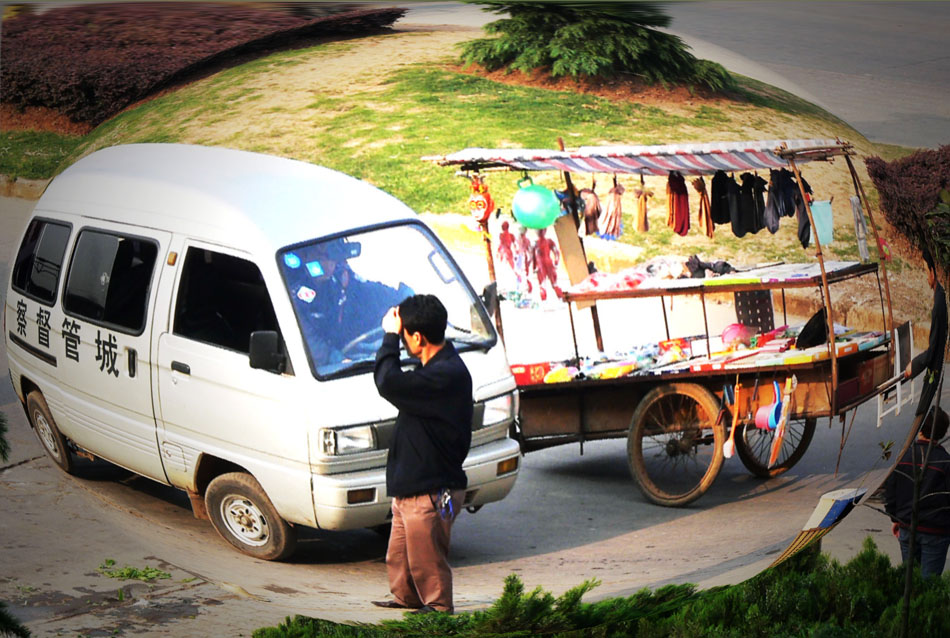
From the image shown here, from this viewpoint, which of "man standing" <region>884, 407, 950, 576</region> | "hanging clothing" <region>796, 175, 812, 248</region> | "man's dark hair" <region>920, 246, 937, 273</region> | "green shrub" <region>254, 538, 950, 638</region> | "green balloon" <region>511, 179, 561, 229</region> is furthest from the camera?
"man standing" <region>884, 407, 950, 576</region>

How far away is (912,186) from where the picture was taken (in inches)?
114

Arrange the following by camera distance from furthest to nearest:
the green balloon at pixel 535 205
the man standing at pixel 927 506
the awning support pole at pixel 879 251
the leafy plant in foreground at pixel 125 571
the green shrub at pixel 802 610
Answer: the man standing at pixel 927 506 → the green shrub at pixel 802 610 → the leafy plant in foreground at pixel 125 571 → the awning support pole at pixel 879 251 → the green balloon at pixel 535 205

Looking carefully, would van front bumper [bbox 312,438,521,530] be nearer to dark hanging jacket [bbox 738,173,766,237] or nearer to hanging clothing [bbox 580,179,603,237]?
hanging clothing [bbox 580,179,603,237]

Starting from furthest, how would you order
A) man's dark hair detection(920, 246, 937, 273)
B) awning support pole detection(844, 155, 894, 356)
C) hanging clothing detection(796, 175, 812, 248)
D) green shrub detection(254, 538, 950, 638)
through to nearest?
green shrub detection(254, 538, 950, 638) → man's dark hair detection(920, 246, 937, 273) → awning support pole detection(844, 155, 894, 356) → hanging clothing detection(796, 175, 812, 248)

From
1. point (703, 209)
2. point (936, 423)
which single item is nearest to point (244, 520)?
point (703, 209)

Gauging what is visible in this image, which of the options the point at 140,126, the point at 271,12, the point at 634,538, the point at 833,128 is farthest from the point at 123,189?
the point at 833,128

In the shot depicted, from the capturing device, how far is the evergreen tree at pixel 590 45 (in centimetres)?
263

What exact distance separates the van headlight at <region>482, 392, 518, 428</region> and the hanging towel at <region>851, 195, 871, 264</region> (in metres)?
0.88

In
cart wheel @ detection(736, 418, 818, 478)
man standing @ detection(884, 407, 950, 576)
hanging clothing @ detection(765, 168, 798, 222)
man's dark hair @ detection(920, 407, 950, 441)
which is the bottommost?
man standing @ detection(884, 407, 950, 576)

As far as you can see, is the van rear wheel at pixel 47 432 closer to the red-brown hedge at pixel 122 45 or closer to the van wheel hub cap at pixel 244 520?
the van wheel hub cap at pixel 244 520

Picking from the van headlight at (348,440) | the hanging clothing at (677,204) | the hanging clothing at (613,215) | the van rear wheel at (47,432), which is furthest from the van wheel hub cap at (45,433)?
the hanging clothing at (677,204)

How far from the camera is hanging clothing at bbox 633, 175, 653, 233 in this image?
2.59 meters

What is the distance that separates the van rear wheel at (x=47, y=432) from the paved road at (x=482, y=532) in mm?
30

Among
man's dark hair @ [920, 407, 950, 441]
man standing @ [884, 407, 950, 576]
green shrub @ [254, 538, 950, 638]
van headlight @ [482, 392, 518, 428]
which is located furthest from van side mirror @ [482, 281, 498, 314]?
man standing @ [884, 407, 950, 576]
